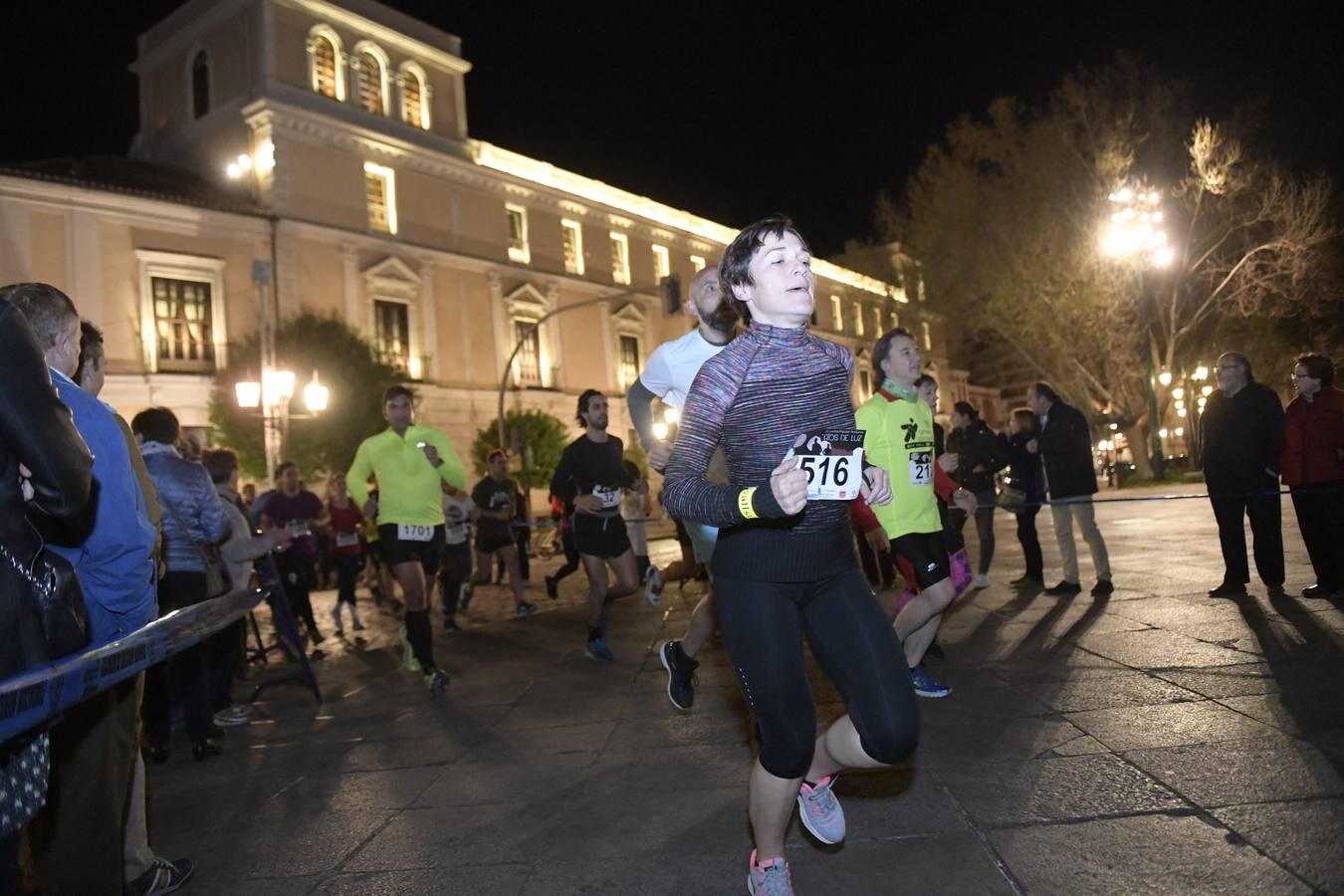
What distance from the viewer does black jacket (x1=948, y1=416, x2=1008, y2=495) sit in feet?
32.2

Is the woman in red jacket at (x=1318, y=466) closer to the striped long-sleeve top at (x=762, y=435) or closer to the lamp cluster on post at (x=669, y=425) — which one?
the lamp cluster on post at (x=669, y=425)

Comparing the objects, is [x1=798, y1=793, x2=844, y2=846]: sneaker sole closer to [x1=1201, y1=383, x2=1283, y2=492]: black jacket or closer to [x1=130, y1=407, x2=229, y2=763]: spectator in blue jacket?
[x1=130, y1=407, x2=229, y2=763]: spectator in blue jacket

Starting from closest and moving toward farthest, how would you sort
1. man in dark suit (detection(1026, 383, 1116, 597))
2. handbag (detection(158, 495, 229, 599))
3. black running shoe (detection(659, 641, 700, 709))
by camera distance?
black running shoe (detection(659, 641, 700, 709)), handbag (detection(158, 495, 229, 599)), man in dark suit (detection(1026, 383, 1116, 597))

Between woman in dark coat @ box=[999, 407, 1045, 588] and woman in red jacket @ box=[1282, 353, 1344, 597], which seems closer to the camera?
woman in red jacket @ box=[1282, 353, 1344, 597]

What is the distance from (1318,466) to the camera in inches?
307

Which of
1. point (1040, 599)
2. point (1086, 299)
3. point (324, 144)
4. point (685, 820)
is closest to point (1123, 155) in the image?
point (1086, 299)

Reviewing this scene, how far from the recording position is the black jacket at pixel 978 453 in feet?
32.2

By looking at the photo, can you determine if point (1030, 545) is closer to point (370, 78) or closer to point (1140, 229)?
point (1140, 229)

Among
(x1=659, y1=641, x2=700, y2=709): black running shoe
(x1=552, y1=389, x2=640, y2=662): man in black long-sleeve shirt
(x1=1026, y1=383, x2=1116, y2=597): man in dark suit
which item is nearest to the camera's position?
(x1=659, y1=641, x2=700, y2=709): black running shoe

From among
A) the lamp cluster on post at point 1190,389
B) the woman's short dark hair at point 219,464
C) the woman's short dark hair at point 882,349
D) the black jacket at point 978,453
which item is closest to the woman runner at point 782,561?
the woman's short dark hair at point 882,349

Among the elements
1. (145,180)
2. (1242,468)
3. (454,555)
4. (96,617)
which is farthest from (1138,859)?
(145,180)

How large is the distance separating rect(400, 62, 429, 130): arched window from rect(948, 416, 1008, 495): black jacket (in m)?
30.4

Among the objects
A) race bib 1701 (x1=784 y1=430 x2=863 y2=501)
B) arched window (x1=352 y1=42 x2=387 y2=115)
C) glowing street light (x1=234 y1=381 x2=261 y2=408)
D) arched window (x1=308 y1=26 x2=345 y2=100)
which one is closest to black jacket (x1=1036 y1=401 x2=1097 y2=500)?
race bib 1701 (x1=784 y1=430 x2=863 y2=501)

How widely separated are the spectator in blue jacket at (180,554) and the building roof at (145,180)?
1009 inches
